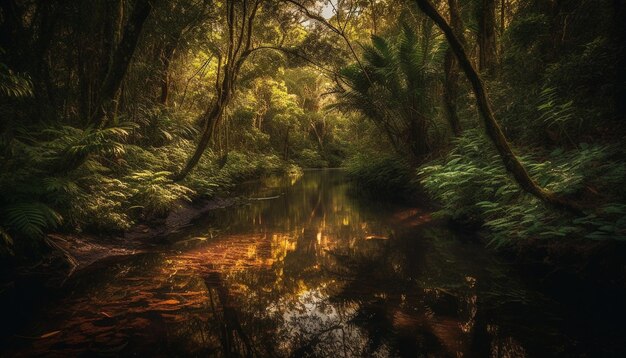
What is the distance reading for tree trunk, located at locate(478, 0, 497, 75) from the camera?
696 centimetres

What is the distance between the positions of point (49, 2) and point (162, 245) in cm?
358

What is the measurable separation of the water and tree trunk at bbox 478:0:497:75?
5051 millimetres

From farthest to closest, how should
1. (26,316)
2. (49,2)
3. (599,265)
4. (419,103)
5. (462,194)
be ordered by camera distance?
(419,103)
(462,194)
(49,2)
(599,265)
(26,316)

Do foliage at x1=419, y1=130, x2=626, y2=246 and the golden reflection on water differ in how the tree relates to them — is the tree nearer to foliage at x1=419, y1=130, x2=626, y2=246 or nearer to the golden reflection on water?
foliage at x1=419, y1=130, x2=626, y2=246

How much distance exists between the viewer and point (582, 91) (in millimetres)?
4117

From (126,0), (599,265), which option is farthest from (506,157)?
(126,0)

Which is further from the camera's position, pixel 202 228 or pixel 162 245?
pixel 202 228

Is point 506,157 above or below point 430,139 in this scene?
below

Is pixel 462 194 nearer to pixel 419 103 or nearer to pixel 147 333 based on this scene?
pixel 419 103

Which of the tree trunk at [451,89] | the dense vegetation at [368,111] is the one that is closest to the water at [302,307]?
the dense vegetation at [368,111]

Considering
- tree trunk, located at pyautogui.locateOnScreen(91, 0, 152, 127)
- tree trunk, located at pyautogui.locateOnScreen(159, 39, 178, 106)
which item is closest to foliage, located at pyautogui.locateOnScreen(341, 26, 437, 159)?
tree trunk, located at pyautogui.locateOnScreen(159, 39, 178, 106)

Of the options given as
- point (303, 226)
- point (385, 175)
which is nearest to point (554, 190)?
point (303, 226)

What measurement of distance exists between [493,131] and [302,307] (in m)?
2.70

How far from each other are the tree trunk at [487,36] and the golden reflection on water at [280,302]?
16.5ft
